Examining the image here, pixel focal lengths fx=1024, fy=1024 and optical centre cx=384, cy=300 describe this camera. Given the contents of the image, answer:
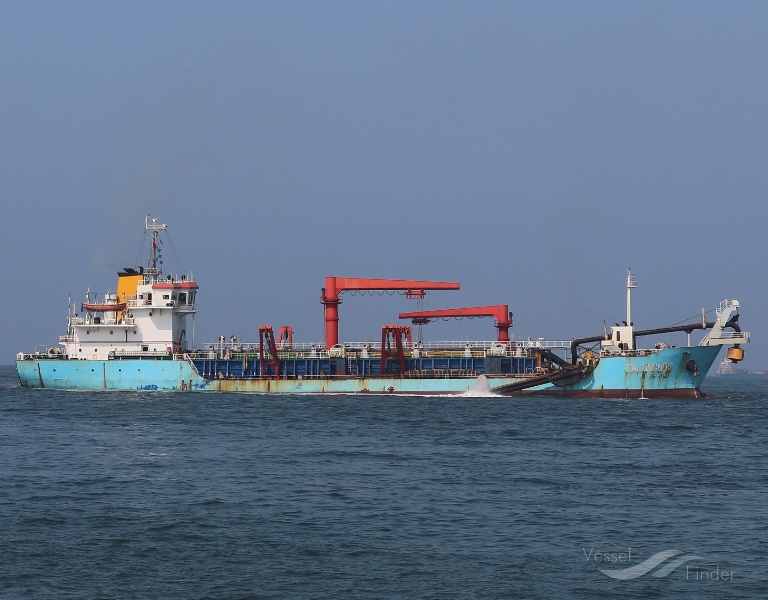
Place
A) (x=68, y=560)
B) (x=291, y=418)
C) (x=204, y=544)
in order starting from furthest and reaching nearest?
(x=291, y=418), (x=204, y=544), (x=68, y=560)

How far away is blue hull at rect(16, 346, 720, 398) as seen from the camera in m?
72.8

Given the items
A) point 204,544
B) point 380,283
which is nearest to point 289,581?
point 204,544

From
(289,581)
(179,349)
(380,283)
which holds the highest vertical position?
(380,283)

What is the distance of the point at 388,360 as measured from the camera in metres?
80.2

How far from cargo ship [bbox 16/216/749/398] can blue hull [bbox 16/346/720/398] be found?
79 mm

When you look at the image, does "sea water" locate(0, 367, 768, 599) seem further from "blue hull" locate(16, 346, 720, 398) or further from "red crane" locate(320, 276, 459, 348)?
"red crane" locate(320, 276, 459, 348)

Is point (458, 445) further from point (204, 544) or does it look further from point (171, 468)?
point (204, 544)

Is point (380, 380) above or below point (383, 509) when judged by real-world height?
above

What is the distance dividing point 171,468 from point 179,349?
44.3m

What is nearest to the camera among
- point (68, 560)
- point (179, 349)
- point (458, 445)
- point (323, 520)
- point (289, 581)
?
point (289, 581)

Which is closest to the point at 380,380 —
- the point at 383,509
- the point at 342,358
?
the point at 342,358

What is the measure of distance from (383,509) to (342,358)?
161 ft

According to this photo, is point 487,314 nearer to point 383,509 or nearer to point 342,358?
point 342,358

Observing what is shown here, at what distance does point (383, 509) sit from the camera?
105ft
